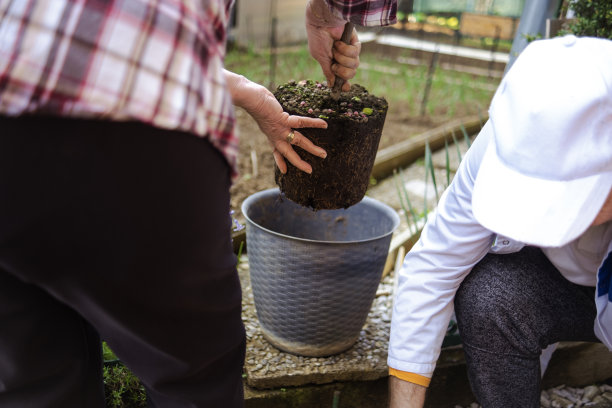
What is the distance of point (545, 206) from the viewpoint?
973 mm

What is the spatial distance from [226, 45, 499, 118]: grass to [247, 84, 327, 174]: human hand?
280cm

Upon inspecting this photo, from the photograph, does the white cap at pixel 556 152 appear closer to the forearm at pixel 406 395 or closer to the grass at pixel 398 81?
the forearm at pixel 406 395

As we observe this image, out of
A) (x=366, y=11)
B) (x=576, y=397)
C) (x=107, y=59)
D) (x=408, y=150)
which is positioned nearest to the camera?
(x=107, y=59)

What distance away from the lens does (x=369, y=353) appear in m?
1.77

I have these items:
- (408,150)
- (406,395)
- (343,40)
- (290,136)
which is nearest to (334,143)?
(290,136)

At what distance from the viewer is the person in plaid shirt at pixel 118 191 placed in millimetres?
648

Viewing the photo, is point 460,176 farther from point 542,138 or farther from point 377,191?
point 377,191

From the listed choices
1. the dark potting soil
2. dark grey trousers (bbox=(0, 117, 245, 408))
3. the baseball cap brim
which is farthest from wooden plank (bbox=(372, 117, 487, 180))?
dark grey trousers (bbox=(0, 117, 245, 408))

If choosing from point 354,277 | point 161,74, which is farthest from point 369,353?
point 161,74

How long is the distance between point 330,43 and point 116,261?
963 mm

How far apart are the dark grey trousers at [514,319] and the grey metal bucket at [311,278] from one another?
12.8 inches

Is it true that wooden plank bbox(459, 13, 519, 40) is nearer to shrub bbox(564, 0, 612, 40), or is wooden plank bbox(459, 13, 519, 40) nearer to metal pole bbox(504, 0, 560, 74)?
metal pole bbox(504, 0, 560, 74)

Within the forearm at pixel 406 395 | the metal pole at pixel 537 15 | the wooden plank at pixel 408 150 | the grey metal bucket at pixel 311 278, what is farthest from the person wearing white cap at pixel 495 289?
the wooden plank at pixel 408 150

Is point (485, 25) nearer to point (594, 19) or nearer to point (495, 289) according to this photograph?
point (594, 19)
